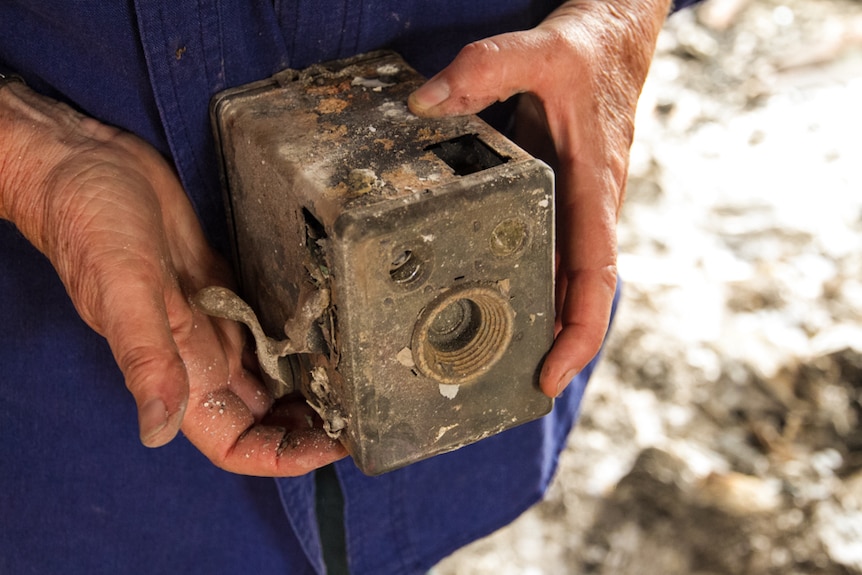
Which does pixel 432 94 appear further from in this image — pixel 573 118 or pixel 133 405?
pixel 133 405

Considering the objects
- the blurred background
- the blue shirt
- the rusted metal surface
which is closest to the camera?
the rusted metal surface

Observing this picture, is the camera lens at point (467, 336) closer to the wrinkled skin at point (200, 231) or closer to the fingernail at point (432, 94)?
the wrinkled skin at point (200, 231)

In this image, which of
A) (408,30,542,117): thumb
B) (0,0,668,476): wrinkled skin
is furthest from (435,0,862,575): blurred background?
(408,30,542,117): thumb

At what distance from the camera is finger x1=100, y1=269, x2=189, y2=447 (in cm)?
94

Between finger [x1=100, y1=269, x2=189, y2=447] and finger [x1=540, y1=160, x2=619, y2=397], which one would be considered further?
finger [x1=540, y1=160, x2=619, y2=397]

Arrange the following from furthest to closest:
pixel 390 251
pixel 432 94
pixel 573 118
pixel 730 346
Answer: pixel 730 346, pixel 573 118, pixel 432 94, pixel 390 251

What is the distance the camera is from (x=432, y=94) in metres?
0.99

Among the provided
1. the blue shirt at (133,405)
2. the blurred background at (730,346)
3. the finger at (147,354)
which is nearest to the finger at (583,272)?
the blue shirt at (133,405)

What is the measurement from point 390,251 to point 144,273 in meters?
0.27

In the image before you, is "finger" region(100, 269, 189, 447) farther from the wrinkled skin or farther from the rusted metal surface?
the rusted metal surface

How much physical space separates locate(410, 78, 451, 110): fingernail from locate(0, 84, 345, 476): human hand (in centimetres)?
30

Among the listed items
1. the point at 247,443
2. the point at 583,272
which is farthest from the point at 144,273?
the point at 583,272

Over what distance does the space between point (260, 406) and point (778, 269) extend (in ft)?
5.65

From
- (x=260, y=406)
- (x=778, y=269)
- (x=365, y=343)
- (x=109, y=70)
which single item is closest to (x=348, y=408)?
(x=365, y=343)
